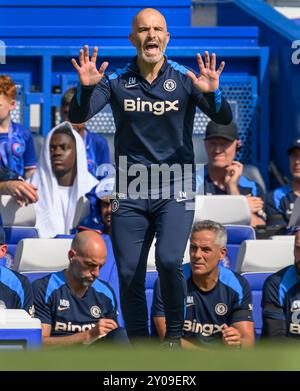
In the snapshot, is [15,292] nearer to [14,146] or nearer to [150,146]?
[150,146]

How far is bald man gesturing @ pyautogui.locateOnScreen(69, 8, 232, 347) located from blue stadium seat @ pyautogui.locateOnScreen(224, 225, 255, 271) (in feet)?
6.98

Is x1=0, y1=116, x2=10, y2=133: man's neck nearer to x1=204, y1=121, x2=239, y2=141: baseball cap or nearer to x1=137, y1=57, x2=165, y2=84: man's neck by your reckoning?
x1=204, y1=121, x2=239, y2=141: baseball cap

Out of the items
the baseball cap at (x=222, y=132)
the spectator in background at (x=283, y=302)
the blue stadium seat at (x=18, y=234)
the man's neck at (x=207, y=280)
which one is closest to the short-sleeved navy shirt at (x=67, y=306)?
the man's neck at (x=207, y=280)

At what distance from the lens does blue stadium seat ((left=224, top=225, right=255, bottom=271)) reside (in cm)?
777

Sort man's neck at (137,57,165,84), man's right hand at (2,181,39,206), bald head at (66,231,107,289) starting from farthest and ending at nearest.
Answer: man's right hand at (2,181,39,206)
bald head at (66,231,107,289)
man's neck at (137,57,165,84)

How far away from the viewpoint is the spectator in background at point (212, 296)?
672cm

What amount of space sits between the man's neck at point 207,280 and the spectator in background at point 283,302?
1.00ft

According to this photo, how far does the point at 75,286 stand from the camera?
686 centimetres

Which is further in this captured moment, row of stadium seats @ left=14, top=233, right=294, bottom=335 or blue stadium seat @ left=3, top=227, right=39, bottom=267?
blue stadium seat @ left=3, top=227, right=39, bottom=267

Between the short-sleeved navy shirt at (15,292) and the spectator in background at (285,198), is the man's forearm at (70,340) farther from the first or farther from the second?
the spectator in background at (285,198)

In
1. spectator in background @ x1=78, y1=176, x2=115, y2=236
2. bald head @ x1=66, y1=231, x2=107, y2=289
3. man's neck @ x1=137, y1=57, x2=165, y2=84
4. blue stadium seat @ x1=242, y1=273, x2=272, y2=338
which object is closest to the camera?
man's neck @ x1=137, y1=57, x2=165, y2=84

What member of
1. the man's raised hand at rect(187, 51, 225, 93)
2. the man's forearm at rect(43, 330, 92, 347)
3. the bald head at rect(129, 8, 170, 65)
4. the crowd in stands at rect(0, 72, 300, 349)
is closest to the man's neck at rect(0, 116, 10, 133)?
the crowd in stands at rect(0, 72, 300, 349)

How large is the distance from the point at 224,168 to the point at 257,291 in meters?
1.31

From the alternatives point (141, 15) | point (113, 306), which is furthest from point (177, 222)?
point (113, 306)
